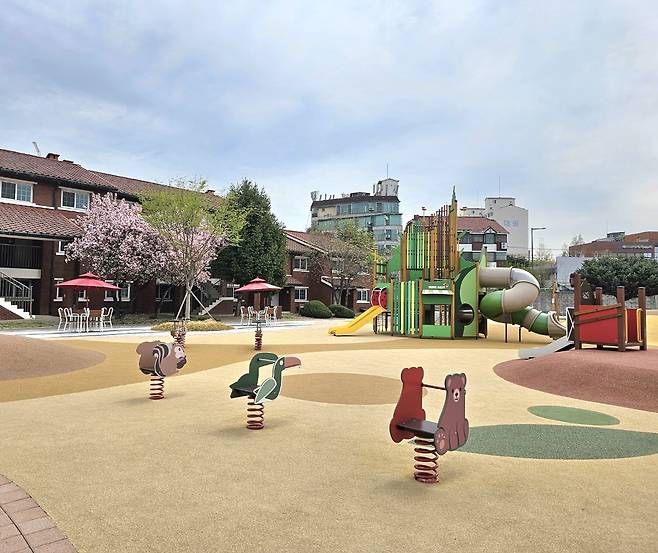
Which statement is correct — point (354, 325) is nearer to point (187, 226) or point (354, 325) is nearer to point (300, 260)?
point (187, 226)

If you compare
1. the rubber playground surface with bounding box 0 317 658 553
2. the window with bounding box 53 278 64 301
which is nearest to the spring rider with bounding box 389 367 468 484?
the rubber playground surface with bounding box 0 317 658 553

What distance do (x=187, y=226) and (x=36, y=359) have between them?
731 inches

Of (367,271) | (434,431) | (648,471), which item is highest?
(367,271)

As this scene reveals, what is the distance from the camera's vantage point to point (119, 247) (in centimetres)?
3052

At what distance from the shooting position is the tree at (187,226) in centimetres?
3036

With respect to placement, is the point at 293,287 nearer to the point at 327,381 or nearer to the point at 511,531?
the point at 327,381

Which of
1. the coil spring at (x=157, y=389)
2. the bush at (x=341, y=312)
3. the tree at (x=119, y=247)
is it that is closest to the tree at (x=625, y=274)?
the bush at (x=341, y=312)

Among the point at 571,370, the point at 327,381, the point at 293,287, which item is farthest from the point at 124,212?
the point at 571,370

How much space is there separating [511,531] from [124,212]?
3201 centimetres

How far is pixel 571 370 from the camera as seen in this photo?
11625 millimetres

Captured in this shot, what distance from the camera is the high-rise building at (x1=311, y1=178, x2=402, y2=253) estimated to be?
278ft

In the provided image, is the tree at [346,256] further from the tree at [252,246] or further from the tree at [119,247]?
the tree at [119,247]

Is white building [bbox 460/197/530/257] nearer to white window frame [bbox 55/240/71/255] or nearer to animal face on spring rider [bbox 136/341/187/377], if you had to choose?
white window frame [bbox 55/240/71/255]

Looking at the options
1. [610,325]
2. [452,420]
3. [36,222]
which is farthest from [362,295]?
[452,420]
